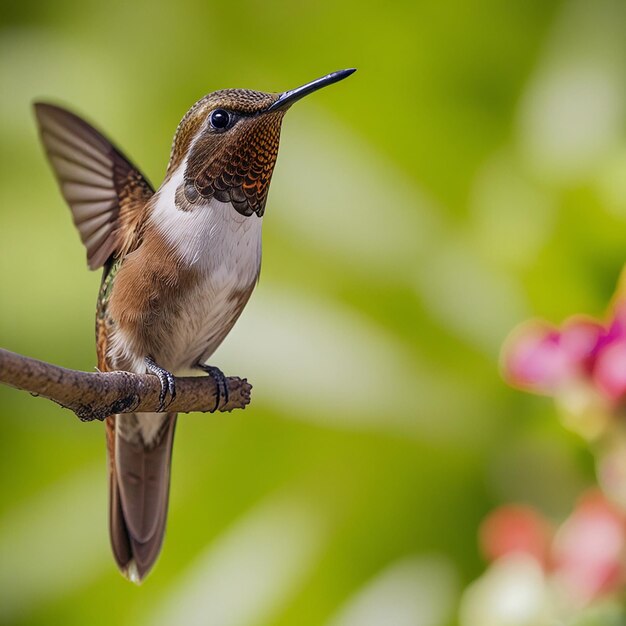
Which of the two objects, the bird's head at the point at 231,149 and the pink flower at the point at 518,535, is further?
the pink flower at the point at 518,535

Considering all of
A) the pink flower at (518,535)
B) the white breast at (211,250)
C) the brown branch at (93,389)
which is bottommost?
the pink flower at (518,535)

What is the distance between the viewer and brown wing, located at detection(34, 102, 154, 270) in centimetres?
30

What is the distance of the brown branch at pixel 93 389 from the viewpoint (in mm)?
184

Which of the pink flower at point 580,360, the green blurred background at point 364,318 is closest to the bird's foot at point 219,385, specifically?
the pink flower at point 580,360

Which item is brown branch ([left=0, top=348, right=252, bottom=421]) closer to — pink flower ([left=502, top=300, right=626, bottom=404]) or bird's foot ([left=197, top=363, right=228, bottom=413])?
bird's foot ([left=197, top=363, right=228, bottom=413])

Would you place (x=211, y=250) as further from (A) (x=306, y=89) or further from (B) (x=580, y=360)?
(B) (x=580, y=360)

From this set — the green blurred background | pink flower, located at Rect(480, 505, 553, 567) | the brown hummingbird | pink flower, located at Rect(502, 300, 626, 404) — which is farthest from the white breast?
the green blurred background

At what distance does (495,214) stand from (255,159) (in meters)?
0.88

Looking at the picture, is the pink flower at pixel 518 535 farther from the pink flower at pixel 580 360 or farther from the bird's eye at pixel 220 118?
the bird's eye at pixel 220 118

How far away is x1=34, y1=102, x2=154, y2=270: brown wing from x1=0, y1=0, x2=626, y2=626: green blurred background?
63 centimetres

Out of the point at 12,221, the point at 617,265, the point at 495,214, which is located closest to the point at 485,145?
the point at 495,214

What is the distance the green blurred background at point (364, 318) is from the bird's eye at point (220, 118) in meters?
0.72

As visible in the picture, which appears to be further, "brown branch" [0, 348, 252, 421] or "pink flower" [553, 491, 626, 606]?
"pink flower" [553, 491, 626, 606]

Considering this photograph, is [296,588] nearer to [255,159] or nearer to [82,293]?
[82,293]
